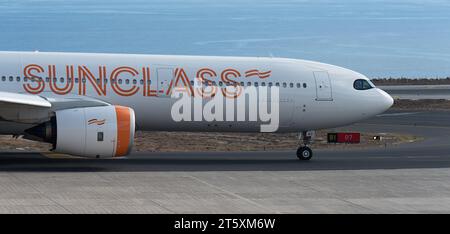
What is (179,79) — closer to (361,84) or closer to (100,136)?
(100,136)

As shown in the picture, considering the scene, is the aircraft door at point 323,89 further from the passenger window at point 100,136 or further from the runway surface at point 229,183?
the passenger window at point 100,136

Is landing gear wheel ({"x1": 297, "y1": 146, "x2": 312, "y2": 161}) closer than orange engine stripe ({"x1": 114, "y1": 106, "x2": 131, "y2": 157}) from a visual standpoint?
No

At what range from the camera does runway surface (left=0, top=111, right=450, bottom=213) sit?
1994cm

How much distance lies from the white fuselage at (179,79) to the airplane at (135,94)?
0.09 feet

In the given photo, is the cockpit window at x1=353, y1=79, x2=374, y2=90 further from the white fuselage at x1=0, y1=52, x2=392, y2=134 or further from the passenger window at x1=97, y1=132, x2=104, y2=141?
the passenger window at x1=97, y1=132, x2=104, y2=141

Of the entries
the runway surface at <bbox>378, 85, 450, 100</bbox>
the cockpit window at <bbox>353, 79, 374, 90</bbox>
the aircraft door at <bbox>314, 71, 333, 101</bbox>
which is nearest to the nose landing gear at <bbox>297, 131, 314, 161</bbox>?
the aircraft door at <bbox>314, 71, 333, 101</bbox>

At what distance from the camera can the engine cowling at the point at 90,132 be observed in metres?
26.4

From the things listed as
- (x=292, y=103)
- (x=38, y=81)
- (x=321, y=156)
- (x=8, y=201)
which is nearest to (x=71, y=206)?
(x=8, y=201)

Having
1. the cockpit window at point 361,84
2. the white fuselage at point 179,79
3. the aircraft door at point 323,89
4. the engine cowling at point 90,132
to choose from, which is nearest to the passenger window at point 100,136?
the engine cowling at point 90,132

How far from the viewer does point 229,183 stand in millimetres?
24062

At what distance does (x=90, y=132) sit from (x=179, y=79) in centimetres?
420

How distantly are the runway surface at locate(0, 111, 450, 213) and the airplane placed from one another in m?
1.02

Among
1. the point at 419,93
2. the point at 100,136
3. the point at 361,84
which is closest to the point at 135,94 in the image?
the point at 100,136
